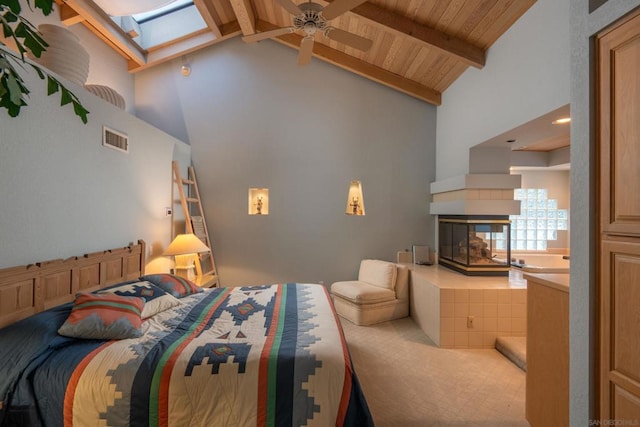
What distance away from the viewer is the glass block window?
5223 millimetres

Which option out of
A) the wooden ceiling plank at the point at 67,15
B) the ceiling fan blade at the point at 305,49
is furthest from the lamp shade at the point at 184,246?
the wooden ceiling plank at the point at 67,15

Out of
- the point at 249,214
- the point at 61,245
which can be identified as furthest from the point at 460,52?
the point at 61,245

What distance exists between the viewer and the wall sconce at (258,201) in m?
4.33

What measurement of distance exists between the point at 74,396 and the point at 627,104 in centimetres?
271

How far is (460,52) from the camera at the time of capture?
313 centimetres

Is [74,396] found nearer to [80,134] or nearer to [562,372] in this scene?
[80,134]

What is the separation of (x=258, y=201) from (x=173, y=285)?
1.83 meters

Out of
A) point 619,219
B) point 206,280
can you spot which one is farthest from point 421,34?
point 206,280

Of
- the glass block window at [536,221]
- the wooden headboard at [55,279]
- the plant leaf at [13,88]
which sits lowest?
the wooden headboard at [55,279]

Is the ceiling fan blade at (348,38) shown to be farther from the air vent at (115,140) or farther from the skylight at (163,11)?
the skylight at (163,11)

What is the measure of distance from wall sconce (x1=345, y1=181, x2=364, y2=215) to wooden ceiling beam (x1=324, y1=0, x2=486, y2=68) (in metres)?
1.77

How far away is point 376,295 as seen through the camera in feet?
12.0

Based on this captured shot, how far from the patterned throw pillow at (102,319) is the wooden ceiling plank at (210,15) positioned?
315 cm

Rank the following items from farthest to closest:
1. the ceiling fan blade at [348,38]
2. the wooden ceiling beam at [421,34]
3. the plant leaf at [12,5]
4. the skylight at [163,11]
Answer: the skylight at [163,11] < the wooden ceiling beam at [421,34] < the ceiling fan blade at [348,38] < the plant leaf at [12,5]
